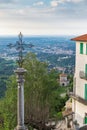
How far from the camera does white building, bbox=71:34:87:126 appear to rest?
28859mm

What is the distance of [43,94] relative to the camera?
1212 inches

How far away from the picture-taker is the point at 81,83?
29531 mm

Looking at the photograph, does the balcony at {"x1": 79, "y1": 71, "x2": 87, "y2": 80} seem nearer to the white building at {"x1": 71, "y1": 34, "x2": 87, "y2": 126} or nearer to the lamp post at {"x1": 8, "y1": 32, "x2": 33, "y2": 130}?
the white building at {"x1": 71, "y1": 34, "x2": 87, "y2": 126}

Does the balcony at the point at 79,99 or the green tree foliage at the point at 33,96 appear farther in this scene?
the balcony at the point at 79,99

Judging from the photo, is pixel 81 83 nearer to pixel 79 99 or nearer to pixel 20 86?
pixel 79 99

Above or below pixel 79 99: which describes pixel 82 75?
above

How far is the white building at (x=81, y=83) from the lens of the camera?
2886 cm

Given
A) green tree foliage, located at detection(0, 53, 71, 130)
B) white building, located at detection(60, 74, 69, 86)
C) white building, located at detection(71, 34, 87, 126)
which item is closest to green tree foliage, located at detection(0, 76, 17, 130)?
green tree foliage, located at detection(0, 53, 71, 130)

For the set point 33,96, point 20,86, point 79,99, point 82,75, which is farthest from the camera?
point 33,96

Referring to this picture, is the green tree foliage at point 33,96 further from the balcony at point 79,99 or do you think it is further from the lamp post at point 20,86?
the lamp post at point 20,86

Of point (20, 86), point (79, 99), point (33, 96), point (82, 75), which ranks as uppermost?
point (20, 86)

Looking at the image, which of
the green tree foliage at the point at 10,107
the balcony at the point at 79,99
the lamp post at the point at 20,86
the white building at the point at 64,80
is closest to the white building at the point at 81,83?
the balcony at the point at 79,99

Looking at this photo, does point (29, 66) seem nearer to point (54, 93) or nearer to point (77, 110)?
point (54, 93)

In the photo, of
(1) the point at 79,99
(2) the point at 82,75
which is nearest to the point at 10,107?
(1) the point at 79,99
